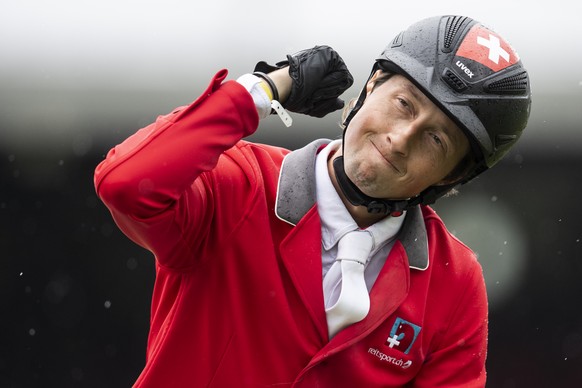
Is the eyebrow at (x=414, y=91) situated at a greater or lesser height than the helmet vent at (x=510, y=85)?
greater

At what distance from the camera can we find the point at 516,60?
9.37 ft

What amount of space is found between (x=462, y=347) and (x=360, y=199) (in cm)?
65

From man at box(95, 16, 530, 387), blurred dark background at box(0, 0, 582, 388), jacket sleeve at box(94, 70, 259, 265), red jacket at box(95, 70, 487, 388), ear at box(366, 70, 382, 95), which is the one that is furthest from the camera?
blurred dark background at box(0, 0, 582, 388)

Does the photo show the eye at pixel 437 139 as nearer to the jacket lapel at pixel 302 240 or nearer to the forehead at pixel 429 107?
the forehead at pixel 429 107

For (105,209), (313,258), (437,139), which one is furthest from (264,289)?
(105,209)

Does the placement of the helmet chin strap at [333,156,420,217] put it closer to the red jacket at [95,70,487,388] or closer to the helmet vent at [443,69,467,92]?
the red jacket at [95,70,487,388]

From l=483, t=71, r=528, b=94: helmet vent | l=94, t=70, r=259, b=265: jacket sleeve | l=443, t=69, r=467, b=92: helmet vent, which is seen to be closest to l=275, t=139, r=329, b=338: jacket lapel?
l=94, t=70, r=259, b=265: jacket sleeve

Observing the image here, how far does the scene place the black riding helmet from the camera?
276 cm

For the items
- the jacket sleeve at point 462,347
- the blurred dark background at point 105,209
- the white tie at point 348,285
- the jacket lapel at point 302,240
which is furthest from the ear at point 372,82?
the blurred dark background at point 105,209

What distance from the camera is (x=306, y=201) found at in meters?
2.82

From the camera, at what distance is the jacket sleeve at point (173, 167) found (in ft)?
7.59

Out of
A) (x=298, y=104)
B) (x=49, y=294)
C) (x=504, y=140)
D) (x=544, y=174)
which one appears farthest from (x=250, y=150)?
(x=544, y=174)

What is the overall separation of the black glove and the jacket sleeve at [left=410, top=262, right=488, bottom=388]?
80 cm

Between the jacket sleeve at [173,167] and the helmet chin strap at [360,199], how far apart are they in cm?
46
